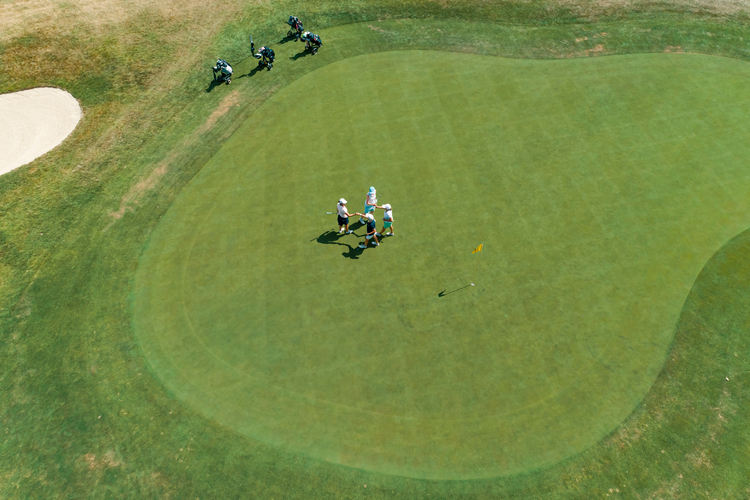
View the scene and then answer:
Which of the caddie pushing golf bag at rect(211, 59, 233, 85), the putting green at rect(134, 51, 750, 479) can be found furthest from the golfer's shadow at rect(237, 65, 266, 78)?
the putting green at rect(134, 51, 750, 479)

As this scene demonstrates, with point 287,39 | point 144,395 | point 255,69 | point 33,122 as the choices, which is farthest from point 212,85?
point 144,395

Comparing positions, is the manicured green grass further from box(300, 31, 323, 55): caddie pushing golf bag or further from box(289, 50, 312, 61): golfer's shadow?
box(300, 31, 323, 55): caddie pushing golf bag

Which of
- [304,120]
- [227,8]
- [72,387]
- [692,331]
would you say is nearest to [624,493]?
[692,331]

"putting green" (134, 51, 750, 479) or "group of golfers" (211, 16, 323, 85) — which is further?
"group of golfers" (211, 16, 323, 85)

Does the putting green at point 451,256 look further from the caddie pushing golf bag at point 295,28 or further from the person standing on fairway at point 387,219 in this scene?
the caddie pushing golf bag at point 295,28

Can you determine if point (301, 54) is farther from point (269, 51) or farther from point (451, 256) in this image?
point (451, 256)

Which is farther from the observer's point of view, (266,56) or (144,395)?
(266,56)
